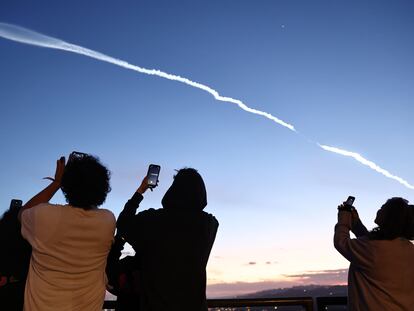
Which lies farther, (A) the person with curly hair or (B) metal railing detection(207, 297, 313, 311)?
(B) metal railing detection(207, 297, 313, 311)

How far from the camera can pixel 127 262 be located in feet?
10.6

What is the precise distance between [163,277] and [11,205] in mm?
1377

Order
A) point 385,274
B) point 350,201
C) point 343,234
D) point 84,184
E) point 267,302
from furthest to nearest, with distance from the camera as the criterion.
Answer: point 267,302
point 350,201
point 343,234
point 385,274
point 84,184

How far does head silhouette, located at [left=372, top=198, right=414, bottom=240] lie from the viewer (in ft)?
11.4

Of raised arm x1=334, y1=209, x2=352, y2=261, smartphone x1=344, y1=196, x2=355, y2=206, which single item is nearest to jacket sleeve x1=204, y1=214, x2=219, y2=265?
raised arm x1=334, y1=209, x2=352, y2=261

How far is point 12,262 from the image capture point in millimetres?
2943

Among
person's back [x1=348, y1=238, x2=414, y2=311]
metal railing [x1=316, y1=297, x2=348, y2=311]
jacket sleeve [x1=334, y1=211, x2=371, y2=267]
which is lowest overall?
metal railing [x1=316, y1=297, x2=348, y2=311]

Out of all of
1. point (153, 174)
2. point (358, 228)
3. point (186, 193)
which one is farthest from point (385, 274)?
point (153, 174)

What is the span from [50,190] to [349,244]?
2.47 meters

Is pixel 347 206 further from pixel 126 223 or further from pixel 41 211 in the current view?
pixel 41 211

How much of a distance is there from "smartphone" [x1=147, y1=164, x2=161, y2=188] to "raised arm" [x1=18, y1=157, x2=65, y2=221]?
730 millimetres

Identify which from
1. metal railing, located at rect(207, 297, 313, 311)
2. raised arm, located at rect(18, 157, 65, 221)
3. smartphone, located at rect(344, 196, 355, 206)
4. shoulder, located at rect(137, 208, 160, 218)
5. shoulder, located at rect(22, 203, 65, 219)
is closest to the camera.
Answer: shoulder, located at rect(22, 203, 65, 219)

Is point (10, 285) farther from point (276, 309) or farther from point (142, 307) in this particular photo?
point (276, 309)

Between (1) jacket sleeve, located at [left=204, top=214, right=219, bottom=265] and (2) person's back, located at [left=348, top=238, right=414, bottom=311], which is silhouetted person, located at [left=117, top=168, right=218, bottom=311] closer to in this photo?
(1) jacket sleeve, located at [left=204, top=214, right=219, bottom=265]
